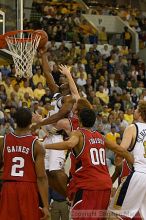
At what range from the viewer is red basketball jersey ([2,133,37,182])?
289 inches

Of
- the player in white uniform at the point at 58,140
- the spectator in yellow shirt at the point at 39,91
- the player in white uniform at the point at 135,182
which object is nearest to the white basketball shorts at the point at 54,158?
the player in white uniform at the point at 58,140

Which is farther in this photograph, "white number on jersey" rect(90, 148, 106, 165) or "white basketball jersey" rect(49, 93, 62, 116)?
"white basketball jersey" rect(49, 93, 62, 116)

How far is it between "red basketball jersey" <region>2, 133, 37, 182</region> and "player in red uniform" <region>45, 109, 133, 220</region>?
0.68 m

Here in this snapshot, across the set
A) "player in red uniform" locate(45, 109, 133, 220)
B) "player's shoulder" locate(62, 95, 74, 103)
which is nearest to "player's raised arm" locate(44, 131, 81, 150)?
"player in red uniform" locate(45, 109, 133, 220)

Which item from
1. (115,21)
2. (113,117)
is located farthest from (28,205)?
(115,21)

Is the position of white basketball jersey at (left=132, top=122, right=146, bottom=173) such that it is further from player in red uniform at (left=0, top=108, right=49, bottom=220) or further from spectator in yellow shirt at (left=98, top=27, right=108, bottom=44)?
spectator in yellow shirt at (left=98, top=27, right=108, bottom=44)

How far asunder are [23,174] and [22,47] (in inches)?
142

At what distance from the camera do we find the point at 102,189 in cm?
794

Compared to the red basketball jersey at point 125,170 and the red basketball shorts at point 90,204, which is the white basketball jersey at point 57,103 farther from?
the red basketball shorts at point 90,204

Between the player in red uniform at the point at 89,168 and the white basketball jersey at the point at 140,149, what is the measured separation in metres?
0.15

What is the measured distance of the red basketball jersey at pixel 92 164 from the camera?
7.88 metres

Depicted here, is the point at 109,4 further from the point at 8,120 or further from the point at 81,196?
the point at 81,196

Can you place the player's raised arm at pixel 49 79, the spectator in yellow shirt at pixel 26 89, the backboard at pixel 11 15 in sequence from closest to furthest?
the player's raised arm at pixel 49 79
the backboard at pixel 11 15
the spectator in yellow shirt at pixel 26 89

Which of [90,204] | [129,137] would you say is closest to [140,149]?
[129,137]
